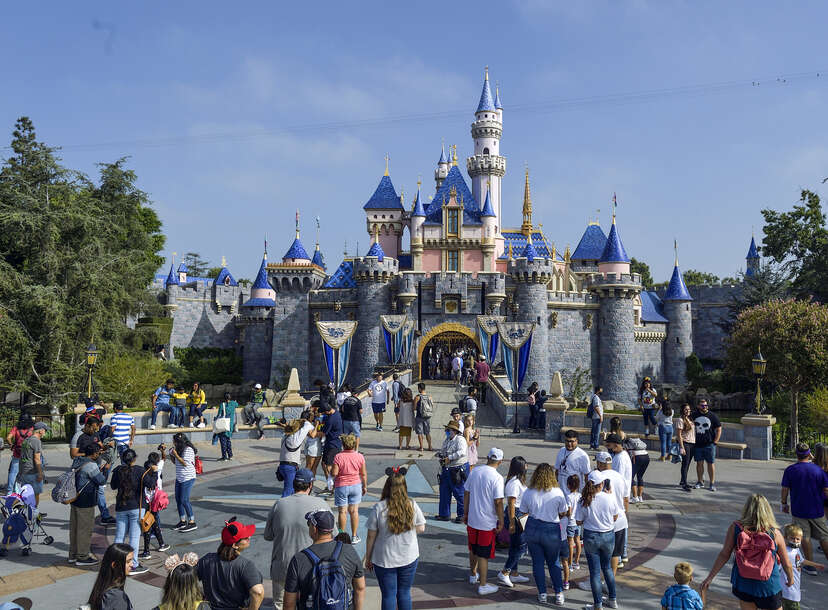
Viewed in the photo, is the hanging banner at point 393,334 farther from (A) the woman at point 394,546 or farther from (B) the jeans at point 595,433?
(A) the woman at point 394,546

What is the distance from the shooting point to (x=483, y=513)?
20.1ft

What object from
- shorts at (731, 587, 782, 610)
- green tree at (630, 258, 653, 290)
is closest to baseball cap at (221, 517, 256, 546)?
shorts at (731, 587, 782, 610)

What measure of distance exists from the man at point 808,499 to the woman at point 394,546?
189 inches

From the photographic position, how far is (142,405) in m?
21.1

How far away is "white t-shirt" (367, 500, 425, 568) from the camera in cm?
487

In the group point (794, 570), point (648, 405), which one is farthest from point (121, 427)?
point (648, 405)

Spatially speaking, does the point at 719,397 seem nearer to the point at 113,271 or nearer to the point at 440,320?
the point at 440,320

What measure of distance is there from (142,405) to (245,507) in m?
13.6

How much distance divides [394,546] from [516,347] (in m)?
18.3

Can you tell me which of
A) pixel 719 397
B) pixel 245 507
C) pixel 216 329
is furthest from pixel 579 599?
pixel 216 329

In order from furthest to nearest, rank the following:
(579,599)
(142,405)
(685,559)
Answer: (142,405)
(685,559)
(579,599)

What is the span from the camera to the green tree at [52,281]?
2089 centimetres

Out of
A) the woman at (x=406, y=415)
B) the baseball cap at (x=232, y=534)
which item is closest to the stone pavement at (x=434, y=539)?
the woman at (x=406, y=415)

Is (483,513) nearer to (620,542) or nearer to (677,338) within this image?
(620,542)
